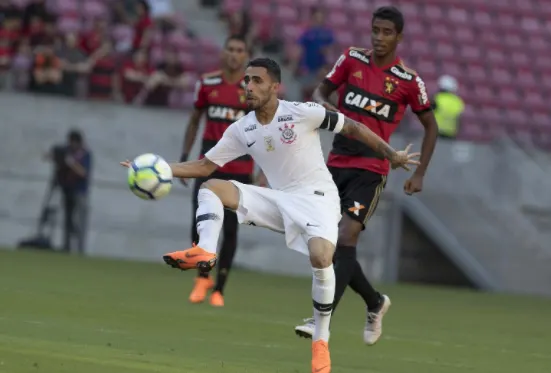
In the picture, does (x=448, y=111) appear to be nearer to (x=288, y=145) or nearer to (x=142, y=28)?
(x=142, y=28)

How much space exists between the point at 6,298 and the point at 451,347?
3.85 meters

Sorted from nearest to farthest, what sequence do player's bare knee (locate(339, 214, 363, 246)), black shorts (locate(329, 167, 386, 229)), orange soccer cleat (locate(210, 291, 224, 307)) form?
1. player's bare knee (locate(339, 214, 363, 246))
2. black shorts (locate(329, 167, 386, 229))
3. orange soccer cleat (locate(210, 291, 224, 307))

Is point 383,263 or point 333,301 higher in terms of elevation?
point 333,301

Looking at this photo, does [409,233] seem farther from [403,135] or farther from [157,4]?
[157,4]

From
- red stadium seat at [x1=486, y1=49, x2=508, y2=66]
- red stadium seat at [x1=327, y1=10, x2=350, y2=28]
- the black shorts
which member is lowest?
red stadium seat at [x1=486, y1=49, x2=508, y2=66]

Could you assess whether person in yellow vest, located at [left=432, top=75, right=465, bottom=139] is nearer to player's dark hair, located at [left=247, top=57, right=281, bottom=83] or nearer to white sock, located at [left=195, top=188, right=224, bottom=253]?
player's dark hair, located at [left=247, top=57, right=281, bottom=83]

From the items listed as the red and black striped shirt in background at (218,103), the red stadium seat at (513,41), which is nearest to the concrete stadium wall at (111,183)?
the red stadium seat at (513,41)

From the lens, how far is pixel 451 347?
35.2ft

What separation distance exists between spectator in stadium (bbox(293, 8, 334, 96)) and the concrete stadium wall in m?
2.34

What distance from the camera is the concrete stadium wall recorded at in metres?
21.6

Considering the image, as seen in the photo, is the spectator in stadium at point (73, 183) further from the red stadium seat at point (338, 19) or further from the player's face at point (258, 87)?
the player's face at point (258, 87)

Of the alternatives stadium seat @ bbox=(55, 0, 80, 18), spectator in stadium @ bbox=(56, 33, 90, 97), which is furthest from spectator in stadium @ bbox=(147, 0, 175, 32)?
spectator in stadium @ bbox=(56, 33, 90, 97)

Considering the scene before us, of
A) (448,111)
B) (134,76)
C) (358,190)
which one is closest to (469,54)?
(448,111)

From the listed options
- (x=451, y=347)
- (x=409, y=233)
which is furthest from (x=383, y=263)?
(x=451, y=347)
